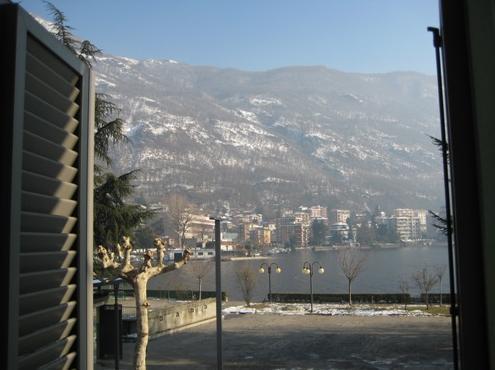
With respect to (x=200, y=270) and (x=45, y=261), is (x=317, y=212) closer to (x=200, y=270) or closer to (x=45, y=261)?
(x=200, y=270)

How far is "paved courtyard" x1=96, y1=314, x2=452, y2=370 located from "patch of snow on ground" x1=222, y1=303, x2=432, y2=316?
1.04 m

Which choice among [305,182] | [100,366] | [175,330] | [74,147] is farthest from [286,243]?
[74,147]

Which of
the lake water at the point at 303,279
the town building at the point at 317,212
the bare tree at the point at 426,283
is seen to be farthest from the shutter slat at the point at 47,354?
the town building at the point at 317,212

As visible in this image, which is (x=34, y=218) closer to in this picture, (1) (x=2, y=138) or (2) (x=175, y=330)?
(1) (x=2, y=138)

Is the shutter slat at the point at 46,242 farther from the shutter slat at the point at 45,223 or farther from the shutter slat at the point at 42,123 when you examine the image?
the shutter slat at the point at 42,123

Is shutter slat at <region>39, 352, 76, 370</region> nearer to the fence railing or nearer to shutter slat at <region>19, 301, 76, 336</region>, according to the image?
shutter slat at <region>19, 301, 76, 336</region>

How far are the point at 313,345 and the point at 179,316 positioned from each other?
5.70 metres

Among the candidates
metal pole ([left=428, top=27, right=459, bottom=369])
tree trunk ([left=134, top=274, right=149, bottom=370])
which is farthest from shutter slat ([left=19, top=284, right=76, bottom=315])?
tree trunk ([left=134, top=274, right=149, bottom=370])

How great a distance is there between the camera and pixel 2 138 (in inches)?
46.9

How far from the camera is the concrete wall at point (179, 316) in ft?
61.4

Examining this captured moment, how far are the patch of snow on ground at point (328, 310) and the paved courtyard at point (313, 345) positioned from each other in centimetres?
104

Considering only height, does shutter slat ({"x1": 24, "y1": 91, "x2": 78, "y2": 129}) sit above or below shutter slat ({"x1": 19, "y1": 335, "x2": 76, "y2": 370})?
above

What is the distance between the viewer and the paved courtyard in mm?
13791

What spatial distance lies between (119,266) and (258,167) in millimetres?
159628
